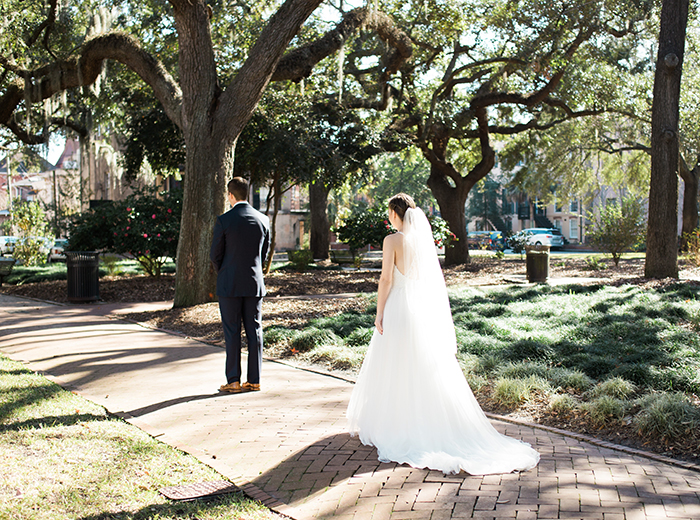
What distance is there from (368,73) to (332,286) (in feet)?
26.6

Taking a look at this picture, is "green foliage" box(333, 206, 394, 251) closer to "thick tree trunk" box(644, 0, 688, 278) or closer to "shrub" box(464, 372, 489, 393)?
"thick tree trunk" box(644, 0, 688, 278)

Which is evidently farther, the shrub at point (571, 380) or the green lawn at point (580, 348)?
the shrub at point (571, 380)

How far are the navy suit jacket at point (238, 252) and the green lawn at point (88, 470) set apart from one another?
1.64m

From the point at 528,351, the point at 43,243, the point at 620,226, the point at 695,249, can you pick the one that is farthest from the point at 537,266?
the point at 43,243

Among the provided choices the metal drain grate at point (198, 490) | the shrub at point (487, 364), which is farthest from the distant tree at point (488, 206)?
the metal drain grate at point (198, 490)

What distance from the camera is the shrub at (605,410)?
5.17 m

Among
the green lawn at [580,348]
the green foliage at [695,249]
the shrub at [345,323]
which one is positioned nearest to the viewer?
the green lawn at [580,348]

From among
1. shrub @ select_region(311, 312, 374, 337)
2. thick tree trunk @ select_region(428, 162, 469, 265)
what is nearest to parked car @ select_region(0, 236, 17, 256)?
thick tree trunk @ select_region(428, 162, 469, 265)

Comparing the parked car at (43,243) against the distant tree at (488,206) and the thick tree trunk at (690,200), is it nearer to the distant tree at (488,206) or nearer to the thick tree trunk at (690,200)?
the thick tree trunk at (690,200)

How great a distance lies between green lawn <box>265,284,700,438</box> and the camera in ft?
17.5

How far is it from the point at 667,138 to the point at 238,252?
11.4m

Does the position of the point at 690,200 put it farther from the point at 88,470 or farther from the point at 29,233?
the point at 88,470

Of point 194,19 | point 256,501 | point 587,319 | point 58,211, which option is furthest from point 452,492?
point 58,211

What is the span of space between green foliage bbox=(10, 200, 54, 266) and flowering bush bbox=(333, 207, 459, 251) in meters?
11.3
